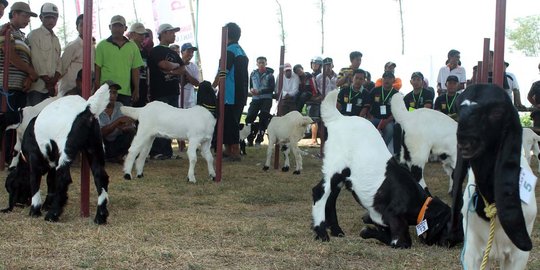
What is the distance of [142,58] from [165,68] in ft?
1.67

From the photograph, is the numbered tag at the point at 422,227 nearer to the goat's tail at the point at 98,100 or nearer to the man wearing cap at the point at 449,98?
the goat's tail at the point at 98,100

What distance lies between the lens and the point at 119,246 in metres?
4.81

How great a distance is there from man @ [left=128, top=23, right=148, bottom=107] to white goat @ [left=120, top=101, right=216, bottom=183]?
1380mm

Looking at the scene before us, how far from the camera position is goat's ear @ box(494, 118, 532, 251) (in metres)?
2.83

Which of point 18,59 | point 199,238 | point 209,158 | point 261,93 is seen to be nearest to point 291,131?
point 209,158

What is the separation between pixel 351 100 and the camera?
36.3 feet

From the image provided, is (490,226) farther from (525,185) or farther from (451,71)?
(451,71)

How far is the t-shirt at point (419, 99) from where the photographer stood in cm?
1102

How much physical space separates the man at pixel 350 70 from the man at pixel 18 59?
530 centimetres

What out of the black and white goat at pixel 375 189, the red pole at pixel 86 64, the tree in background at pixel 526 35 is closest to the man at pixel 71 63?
the red pole at pixel 86 64

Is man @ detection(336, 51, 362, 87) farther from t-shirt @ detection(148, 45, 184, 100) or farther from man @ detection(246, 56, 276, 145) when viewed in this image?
t-shirt @ detection(148, 45, 184, 100)

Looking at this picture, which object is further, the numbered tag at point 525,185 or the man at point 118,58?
the man at point 118,58

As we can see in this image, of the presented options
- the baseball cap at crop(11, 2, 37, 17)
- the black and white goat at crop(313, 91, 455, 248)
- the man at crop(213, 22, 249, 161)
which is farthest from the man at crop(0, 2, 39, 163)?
the black and white goat at crop(313, 91, 455, 248)

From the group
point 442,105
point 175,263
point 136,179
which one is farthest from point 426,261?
point 442,105
